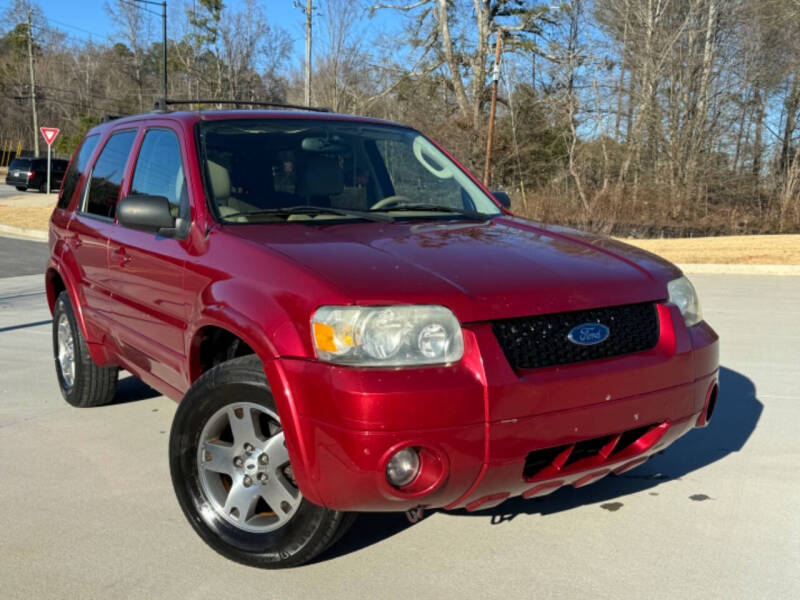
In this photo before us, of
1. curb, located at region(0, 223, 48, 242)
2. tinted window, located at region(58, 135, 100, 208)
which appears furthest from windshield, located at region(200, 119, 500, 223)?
curb, located at region(0, 223, 48, 242)

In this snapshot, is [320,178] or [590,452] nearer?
[590,452]

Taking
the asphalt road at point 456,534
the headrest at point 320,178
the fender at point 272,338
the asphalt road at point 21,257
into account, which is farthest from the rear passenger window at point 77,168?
the asphalt road at point 21,257

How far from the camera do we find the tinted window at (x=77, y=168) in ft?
18.4

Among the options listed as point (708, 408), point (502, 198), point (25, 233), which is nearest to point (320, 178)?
point (502, 198)

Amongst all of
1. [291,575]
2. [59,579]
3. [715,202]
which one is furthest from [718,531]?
[715,202]

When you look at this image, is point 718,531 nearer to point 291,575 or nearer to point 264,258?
point 291,575

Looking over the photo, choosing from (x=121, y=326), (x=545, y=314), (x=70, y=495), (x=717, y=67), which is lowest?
(x=70, y=495)

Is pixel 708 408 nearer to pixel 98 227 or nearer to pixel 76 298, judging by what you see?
pixel 98 227

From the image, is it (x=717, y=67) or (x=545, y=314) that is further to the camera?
(x=717, y=67)

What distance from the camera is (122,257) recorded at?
4.44 meters

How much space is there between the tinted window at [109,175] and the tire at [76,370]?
0.76 m

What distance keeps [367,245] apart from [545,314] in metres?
0.80

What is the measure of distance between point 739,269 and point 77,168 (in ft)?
36.9

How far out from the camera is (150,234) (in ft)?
13.6
